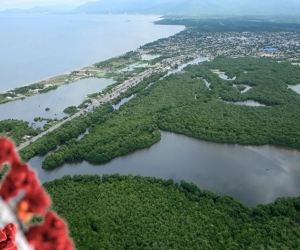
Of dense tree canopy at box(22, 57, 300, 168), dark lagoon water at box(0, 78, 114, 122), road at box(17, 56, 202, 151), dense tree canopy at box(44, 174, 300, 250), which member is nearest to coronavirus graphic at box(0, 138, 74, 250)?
dense tree canopy at box(44, 174, 300, 250)

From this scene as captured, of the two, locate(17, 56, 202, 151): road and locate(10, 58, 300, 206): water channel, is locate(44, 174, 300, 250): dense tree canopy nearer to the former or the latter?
locate(10, 58, 300, 206): water channel

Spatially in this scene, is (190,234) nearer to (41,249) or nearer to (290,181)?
(290,181)

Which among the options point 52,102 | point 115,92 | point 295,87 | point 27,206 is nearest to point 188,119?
point 115,92

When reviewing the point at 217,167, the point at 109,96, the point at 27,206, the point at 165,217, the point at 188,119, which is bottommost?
the point at 109,96

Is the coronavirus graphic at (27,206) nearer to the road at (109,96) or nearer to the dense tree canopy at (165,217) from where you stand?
the dense tree canopy at (165,217)

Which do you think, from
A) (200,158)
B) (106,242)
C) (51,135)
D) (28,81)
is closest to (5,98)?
(28,81)

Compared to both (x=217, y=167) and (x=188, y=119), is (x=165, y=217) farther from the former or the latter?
(x=188, y=119)

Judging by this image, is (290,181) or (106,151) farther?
(106,151)
